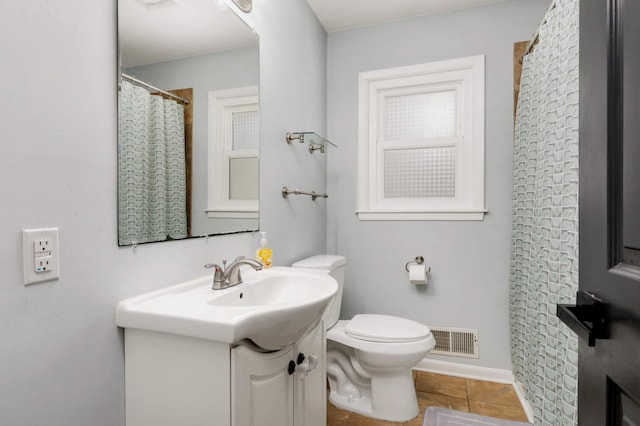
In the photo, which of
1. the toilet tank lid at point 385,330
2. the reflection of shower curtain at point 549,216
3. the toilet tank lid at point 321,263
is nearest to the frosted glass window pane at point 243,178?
the toilet tank lid at point 321,263

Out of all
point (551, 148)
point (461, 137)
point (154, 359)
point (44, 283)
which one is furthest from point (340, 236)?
point (44, 283)

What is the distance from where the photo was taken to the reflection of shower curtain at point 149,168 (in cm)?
99

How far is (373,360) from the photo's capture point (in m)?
1.74

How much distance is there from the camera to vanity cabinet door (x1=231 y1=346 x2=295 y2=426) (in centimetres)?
87

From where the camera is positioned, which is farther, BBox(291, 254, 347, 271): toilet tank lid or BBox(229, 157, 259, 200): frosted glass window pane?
BBox(291, 254, 347, 271): toilet tank lid

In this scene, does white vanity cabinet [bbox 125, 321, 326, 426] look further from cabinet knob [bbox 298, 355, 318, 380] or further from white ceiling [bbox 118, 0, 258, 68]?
white ceiling [bbox 118, 0, 258, 68]

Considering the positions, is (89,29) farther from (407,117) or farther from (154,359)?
(407,117)

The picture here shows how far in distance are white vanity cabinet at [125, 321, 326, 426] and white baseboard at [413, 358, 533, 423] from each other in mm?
1541

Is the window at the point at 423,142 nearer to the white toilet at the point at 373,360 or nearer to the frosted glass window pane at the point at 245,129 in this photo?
the white toilet at the point at 373,360

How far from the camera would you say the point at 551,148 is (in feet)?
4.70

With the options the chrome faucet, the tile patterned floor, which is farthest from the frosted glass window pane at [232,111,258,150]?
the tile patterned floor

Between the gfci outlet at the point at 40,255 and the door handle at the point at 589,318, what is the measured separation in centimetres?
109

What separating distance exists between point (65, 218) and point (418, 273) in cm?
193

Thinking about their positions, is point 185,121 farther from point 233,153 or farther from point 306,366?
point 306,366
